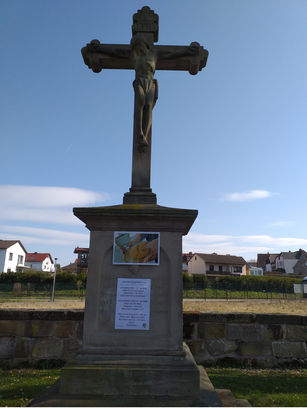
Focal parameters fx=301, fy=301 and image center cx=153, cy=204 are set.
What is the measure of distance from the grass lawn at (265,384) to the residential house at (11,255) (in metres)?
59.2

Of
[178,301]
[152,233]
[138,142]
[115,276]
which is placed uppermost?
[138,142]

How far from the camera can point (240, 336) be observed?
19.1 feet

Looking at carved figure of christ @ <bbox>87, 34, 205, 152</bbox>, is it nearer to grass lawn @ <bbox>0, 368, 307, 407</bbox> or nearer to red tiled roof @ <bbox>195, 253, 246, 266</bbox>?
grass lawn @ <bbox>0, 368, 307, 407</bbox>

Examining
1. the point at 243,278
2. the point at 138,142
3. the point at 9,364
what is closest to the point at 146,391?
the point at 138,142

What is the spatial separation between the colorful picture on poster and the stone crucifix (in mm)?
516

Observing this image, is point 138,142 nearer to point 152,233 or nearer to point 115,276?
point 152,233

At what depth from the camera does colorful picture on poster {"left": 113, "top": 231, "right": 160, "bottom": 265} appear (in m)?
3.19

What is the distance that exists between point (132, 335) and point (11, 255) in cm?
6537

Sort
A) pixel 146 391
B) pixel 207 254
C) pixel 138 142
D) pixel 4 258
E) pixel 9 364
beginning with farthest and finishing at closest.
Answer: pixel 207 254, pixel 4 258, pixel 9 364, pixel 138 142, pixel 146 391

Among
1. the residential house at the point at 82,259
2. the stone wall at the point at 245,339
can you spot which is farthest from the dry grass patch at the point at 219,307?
the residential house at the point at 82,259

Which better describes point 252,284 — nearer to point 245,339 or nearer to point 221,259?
point 221,259

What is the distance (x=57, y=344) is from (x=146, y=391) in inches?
141

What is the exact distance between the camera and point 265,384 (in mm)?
4652

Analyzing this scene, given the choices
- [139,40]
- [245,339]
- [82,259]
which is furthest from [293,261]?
[139,40]
